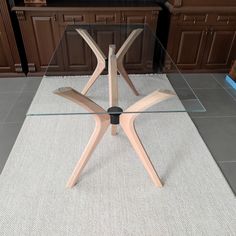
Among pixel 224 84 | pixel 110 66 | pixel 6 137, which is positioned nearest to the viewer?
pixel 110 66

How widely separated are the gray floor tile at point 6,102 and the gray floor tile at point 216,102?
1.65 meters

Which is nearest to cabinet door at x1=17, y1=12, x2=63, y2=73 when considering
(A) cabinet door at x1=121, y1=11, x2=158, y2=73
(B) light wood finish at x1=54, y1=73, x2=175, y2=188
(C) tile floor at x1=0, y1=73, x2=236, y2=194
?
(C) tile floor at x1=0, y1=73, x2=236, y2=194

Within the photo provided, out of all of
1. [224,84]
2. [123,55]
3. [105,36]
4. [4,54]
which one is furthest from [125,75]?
[4,54]

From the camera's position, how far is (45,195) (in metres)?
1.29

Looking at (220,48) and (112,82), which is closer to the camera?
(112,82)

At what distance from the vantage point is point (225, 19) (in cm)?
230

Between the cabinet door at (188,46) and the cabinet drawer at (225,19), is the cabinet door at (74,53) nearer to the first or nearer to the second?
the cabinet door at (188,46)

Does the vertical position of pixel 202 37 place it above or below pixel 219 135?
above

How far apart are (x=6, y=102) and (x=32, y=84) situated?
39 centimetres

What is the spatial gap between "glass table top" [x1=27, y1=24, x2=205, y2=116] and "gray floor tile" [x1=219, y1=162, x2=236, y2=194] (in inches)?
22.9

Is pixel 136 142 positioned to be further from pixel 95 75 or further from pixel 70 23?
pixel 70 23

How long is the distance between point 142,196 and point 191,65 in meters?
1.83

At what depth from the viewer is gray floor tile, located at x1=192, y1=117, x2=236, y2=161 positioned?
5.25ft

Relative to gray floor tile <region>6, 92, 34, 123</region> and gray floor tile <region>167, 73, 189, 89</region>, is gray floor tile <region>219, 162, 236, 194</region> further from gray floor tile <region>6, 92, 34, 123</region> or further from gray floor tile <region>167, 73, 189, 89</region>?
gray floor tile <region>6, 92, 34, 123</region>
